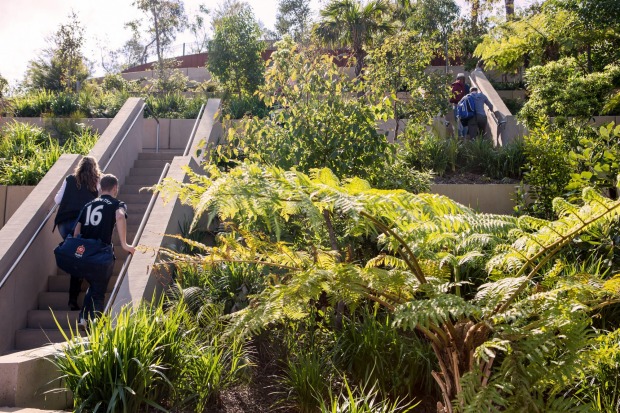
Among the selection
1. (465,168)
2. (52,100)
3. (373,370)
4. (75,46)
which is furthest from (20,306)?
(75,46)

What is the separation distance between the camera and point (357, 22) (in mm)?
22359

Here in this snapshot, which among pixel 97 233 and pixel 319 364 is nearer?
pixel 319 364

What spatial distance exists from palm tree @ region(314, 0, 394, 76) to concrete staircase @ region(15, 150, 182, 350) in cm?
1167

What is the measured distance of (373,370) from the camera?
5.86 meters

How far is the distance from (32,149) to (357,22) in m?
12.6

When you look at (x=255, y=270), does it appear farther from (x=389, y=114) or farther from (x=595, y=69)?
(x=595, y=69)

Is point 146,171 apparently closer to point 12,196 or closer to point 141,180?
point 141,180

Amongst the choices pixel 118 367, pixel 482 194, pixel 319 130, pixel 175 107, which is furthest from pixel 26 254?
pixel 175 107

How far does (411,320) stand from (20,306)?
20.3 ft

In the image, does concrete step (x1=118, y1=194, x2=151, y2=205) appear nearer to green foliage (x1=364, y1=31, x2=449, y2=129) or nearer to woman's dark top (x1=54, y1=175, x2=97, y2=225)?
woman's dark top (x1=54, y1=175, x2=97, y2=225)

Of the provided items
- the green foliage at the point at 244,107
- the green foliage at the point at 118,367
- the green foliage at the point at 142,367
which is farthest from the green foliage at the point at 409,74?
the green foliage at the point at 118,367

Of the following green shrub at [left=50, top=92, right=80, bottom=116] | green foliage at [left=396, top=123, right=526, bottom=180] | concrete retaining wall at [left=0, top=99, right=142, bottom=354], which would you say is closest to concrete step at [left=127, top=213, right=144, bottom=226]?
concrete retaining wall at [left=0, top=99, right=142, bottom=354]

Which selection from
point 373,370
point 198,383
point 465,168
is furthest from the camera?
point 465,168

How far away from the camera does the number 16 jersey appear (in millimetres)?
7645
